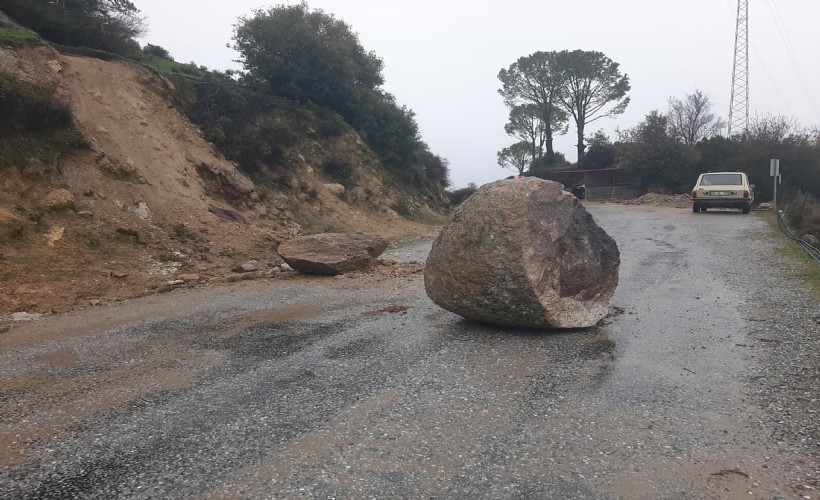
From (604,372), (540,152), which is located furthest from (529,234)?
(540,152)

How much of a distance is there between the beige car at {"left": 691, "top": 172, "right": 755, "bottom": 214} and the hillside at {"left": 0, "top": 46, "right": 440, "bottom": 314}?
11.1 metres

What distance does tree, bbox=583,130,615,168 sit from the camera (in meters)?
45.9

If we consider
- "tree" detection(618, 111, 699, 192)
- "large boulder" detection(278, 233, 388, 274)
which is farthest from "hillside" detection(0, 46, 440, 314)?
"tree" detection(618, 111, 699, 192)

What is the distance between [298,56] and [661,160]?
83.7ft

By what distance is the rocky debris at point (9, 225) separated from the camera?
10.1 meters

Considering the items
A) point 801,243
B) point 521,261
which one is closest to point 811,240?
point 801,243

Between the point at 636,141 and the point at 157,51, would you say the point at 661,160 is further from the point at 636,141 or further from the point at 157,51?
the point at 157,51

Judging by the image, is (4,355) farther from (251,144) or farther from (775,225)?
(775,225)

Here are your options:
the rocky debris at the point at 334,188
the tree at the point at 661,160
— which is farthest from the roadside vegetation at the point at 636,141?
the rocky debris at the point at 334,188

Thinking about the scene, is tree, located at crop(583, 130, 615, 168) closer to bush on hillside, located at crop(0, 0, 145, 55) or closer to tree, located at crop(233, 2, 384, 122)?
tree, located at crop(233, 2, 384, 122)

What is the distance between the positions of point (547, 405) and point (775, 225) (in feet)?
54.7

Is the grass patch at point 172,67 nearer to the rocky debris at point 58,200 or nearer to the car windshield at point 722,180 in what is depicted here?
the rocky debris at point 58,200

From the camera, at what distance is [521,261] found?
631 cm

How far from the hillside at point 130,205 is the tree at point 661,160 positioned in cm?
2296
